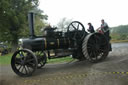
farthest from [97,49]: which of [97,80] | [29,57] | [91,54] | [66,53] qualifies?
[29,57]

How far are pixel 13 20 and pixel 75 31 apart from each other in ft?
51.1

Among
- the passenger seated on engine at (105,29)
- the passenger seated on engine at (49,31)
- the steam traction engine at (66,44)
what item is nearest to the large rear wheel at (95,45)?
the steam traction engine at (66,44)

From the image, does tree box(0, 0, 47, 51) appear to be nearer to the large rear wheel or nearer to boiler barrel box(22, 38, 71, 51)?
boiler barrel box(22, 38, 71, 51)

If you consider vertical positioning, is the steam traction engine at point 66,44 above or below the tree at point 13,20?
below

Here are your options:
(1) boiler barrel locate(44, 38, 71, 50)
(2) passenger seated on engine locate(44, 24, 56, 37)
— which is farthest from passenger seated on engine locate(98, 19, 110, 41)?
(2) passenger seated on engine locate(44, 24, 56, 37)

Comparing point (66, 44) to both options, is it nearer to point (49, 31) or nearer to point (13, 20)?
point (49, 31)

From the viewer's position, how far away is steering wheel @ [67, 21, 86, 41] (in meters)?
6.59

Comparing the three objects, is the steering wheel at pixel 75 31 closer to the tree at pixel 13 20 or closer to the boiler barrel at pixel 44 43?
the boiler barrel at pixel 44 43

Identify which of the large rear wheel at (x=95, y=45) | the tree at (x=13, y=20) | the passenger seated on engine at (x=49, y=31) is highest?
the tree at (x=13, y=20)

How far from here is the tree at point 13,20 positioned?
1928cm

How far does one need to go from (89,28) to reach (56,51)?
2.56m

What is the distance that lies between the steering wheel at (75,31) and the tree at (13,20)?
14788 mm

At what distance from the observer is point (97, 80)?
4168 mm

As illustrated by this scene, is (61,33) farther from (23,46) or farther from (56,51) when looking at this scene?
(23,46)
